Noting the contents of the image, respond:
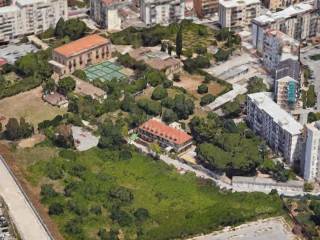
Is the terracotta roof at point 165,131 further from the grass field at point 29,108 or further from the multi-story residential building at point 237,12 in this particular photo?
the multi-story residential building at point 237,12

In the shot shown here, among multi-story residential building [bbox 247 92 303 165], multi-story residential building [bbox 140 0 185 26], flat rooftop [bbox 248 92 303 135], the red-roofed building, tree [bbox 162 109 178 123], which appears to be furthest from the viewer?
multi-story residential building [bbox 140 0 185 26]

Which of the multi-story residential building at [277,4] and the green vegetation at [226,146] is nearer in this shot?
the green vegetation at [226,146]

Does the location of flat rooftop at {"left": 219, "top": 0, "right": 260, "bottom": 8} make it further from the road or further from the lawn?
the lawn

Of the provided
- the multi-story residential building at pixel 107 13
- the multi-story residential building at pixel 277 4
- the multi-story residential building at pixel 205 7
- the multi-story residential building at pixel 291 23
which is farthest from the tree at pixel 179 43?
the multi-story residential building at pixel 277 4

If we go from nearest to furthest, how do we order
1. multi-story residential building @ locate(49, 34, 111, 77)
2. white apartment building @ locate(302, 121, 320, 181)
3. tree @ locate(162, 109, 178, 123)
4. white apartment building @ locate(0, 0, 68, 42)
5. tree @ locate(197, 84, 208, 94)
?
1. white apartment building @ locate(302, 121, 320, 181)
2. tree @ locate(162, 109, 178, 123)
3. tree @ locate(197, 84, 208, 94)
4. multi-story residential building @ locate(49, 34, 111, 77)
5. white apartment building @ locate(0, 0, 68, 42)

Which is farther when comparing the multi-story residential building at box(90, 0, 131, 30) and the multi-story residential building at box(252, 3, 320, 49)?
the multi-story residential building at box(90, 0, 131, 30)

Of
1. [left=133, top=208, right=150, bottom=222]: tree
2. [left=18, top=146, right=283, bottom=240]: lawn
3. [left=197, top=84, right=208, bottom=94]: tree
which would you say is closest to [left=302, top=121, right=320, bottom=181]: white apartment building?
[left=18, top=146, right=283, bottom=240]: lawn

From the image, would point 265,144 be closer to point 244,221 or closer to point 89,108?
point 244,221
